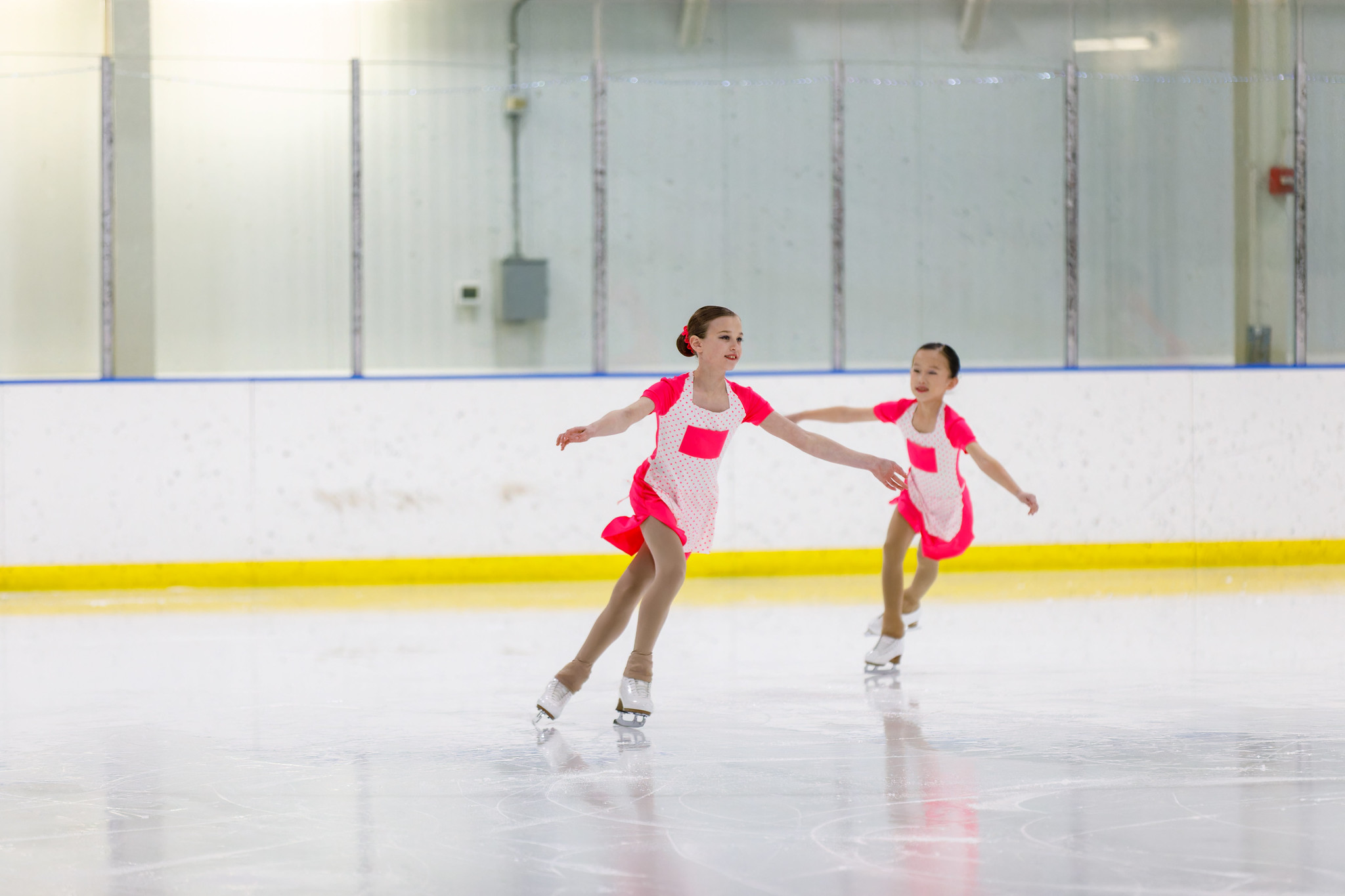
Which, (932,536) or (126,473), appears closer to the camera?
(932,536)

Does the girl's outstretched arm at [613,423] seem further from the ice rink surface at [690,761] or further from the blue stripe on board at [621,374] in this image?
the blue stripe on board at [621,374]

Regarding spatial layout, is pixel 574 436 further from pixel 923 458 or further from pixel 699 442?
pixel 923 458

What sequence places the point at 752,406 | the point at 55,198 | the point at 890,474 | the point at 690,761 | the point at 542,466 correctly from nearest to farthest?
the point at 690,761 → the point at 890,474 → the point at 752,406 → the point at 542,466 → the point at 55,198

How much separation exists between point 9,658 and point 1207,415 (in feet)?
23.2

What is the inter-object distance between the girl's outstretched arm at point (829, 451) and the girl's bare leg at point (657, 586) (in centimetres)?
46

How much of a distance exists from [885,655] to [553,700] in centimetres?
150

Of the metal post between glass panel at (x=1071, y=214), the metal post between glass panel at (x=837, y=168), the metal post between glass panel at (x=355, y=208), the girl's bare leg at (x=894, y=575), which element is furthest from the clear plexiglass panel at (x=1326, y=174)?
the metal post between glass panel at (x=355, y=208)

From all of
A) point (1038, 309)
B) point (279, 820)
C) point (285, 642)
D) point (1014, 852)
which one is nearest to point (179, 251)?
Result: point (285, 642)

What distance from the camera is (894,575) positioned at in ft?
17.6

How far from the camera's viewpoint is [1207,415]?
359 inches

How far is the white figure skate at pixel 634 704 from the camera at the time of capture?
4234 mm

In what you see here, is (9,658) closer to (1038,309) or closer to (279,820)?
(279,820)

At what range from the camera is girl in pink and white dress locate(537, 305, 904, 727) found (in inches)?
168

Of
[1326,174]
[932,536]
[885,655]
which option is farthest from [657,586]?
[1326,174]
